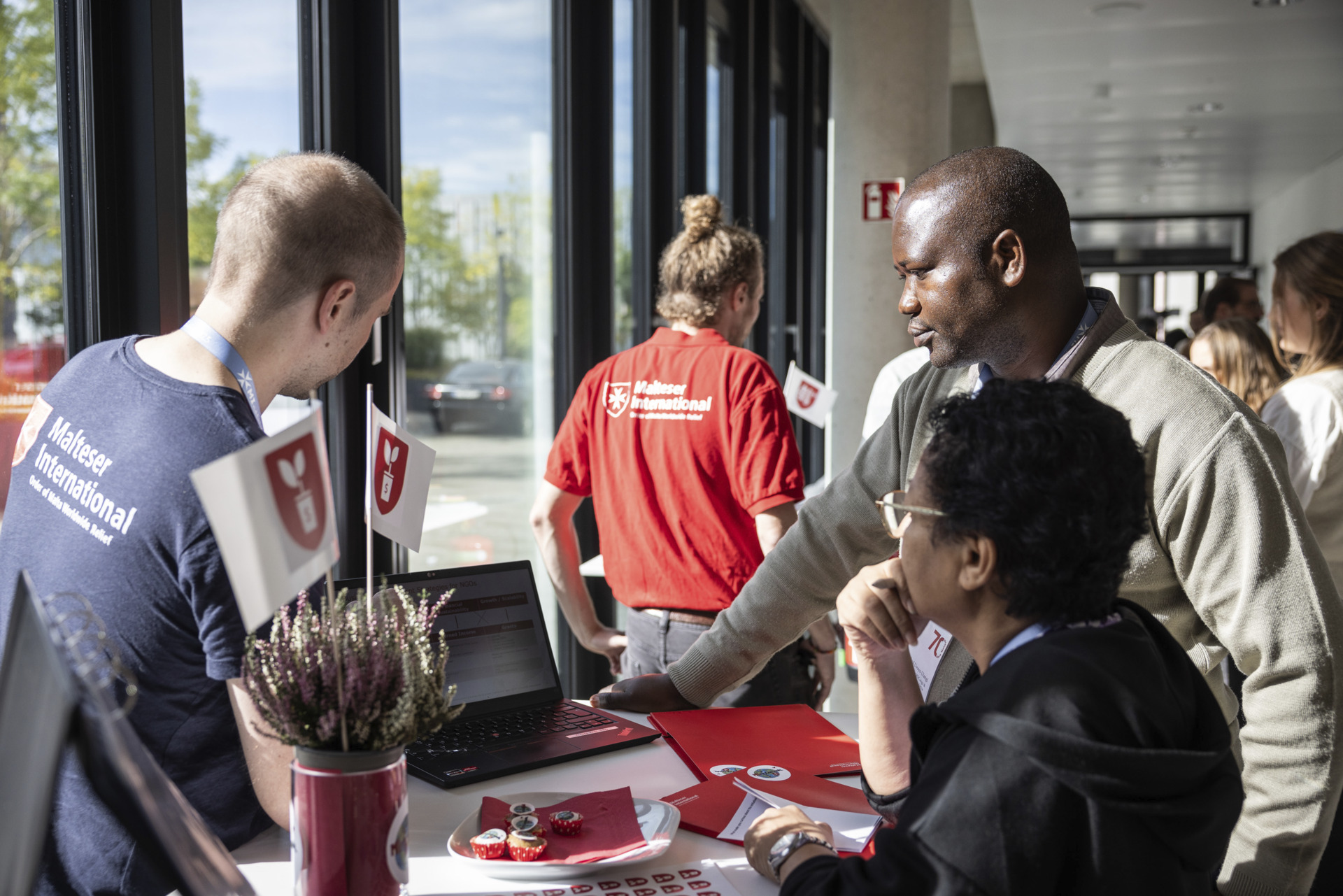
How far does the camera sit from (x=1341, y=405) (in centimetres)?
322

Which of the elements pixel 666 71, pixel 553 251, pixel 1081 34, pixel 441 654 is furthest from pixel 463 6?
pixel 1081 34

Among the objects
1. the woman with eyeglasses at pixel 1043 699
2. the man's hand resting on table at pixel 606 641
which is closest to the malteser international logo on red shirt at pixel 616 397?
the man's hand resting on table at pixel 606 641

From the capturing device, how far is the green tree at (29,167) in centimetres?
186

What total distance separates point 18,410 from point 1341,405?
10.9ft

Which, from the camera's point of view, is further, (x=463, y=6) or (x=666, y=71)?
(x=666, y=71)

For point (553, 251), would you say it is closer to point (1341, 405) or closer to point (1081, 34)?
point (1341, 405)

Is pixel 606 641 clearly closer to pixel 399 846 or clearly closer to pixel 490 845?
pixel 490 845

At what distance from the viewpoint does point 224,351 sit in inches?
53.8

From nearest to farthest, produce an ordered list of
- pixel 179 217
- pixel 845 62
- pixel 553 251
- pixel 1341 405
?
1. pixel 179 217
2. pixel 1341 405
3. pixel 553 251
4. pixel 845 62

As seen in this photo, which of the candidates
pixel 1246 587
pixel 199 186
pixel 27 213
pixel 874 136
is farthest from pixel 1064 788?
pixel 874 136

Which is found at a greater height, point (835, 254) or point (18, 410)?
point (835, 254)

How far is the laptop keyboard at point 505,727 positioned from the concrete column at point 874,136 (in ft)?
13.0

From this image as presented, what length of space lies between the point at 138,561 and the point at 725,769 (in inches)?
35.7

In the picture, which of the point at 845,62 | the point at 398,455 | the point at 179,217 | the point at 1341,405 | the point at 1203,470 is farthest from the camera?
the point at 845,62
